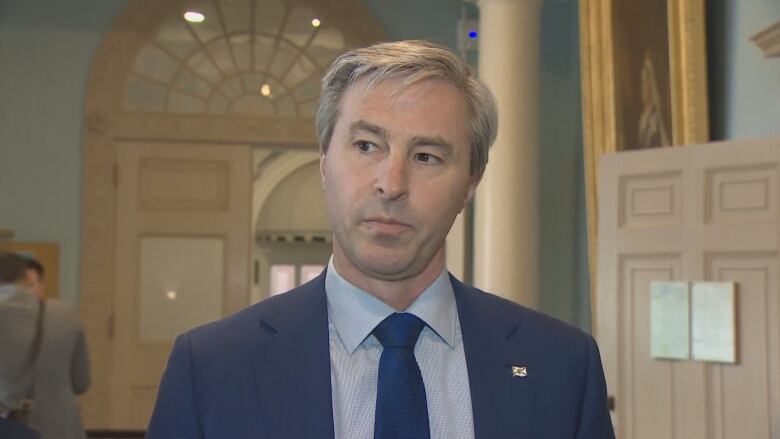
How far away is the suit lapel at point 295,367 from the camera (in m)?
1.78

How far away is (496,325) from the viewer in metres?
1.95

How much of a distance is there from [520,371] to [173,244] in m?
9.71

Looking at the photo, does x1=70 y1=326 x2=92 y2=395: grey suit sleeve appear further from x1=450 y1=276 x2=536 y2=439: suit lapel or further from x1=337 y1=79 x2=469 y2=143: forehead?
x1=337 y1=79 x2=469 y2=143: forehead

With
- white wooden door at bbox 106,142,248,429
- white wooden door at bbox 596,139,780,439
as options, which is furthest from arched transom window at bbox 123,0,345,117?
white wooden door at bbox 596,139,780,439

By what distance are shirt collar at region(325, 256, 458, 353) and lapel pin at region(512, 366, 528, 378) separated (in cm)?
11

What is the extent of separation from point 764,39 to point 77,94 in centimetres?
761

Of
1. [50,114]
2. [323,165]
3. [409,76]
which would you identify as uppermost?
[50,114]

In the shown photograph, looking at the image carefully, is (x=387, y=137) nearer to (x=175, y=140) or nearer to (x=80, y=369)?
(x=80, y=369)

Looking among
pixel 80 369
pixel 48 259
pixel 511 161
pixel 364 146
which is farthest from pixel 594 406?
pixel 48 259

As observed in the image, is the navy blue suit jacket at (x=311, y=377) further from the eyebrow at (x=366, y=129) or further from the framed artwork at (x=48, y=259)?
the framed artwork at (x=48, y=259)

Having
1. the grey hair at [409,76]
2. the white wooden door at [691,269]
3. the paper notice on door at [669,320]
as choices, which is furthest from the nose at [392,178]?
the paper notice on door at [669,320]

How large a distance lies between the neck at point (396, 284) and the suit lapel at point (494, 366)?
0.36 feet

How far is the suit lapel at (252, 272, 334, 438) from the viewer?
1778mm

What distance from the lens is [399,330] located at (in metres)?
1.85
